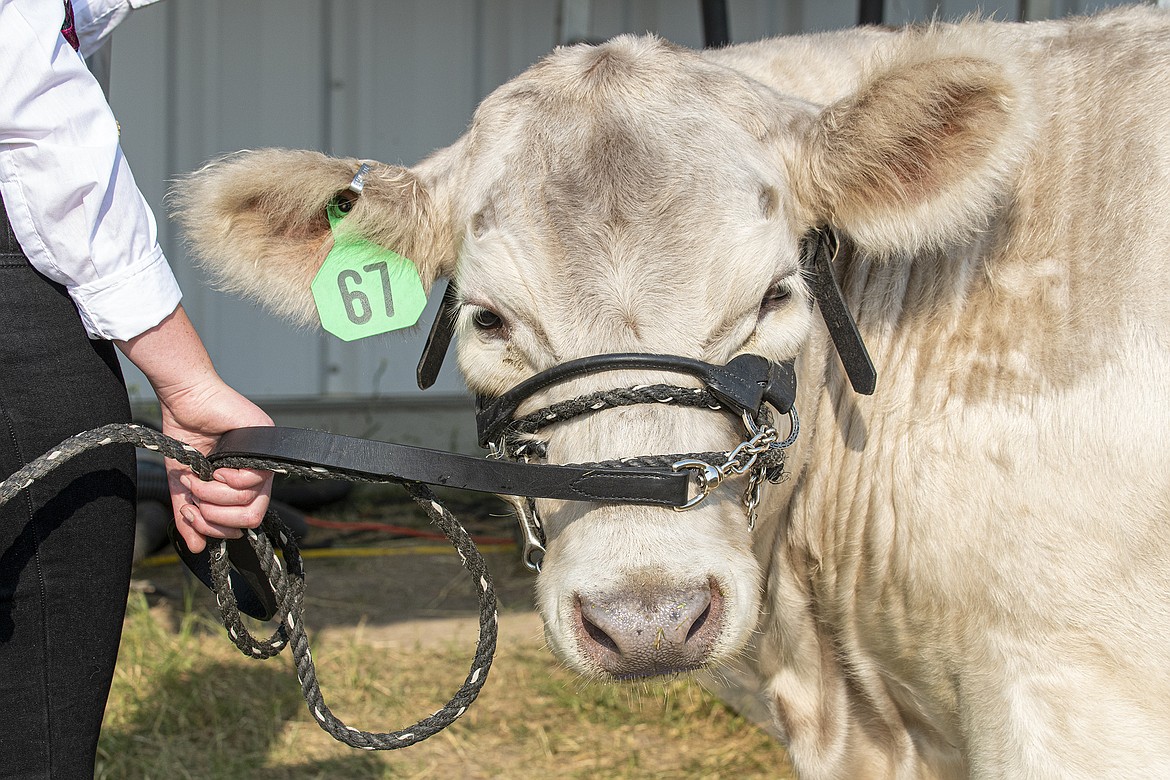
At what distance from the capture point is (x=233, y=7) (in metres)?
6.25

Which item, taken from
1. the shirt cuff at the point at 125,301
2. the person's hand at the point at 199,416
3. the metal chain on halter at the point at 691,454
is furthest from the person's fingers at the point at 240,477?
the metal chain on halter at the point at 691,454

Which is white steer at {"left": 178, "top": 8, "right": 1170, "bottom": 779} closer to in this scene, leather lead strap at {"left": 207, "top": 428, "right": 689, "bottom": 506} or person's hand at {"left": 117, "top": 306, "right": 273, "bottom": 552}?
leather lead strap at {"left": 207, "top": 428, "right": 689, "bottom": 506}

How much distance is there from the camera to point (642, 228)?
6.12 feet

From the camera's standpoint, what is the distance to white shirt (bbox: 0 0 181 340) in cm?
150

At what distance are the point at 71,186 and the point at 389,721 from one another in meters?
2.73

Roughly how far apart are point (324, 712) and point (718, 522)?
783 millimetres

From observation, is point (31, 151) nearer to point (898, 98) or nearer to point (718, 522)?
point (718, 522)

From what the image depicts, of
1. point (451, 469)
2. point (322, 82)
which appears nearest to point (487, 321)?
point (451, 469)

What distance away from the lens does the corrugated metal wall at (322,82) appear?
6.19 meters

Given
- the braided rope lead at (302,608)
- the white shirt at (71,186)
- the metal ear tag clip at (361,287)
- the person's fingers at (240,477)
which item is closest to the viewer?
the white shirt at (71,186)

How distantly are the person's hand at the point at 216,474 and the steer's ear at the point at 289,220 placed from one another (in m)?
0.49

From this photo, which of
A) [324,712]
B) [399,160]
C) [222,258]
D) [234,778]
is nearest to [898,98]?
[222,258]

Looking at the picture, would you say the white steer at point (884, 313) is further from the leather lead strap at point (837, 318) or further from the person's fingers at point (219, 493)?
the person's fingers at point (219, 493)

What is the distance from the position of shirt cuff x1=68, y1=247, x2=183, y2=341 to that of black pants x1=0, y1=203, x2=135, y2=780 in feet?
0.34
